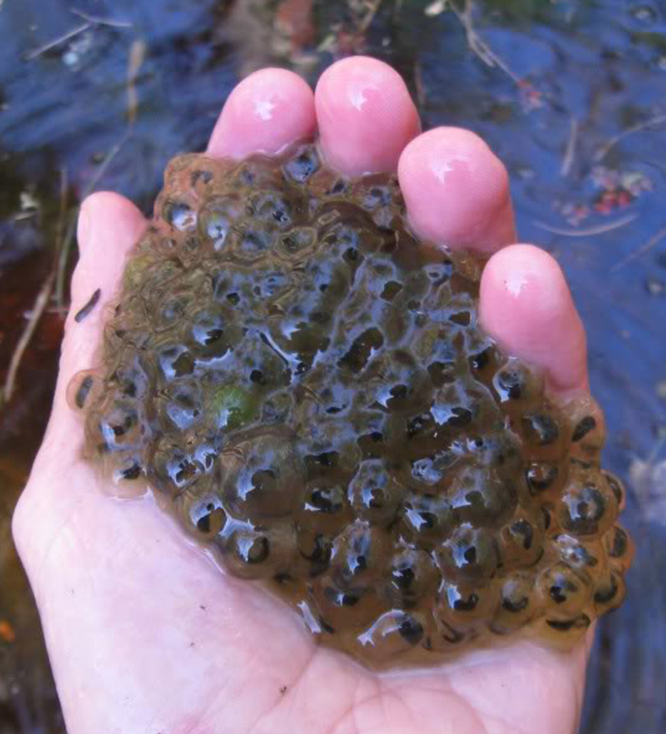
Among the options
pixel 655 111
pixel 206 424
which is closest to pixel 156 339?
pixel 206 424

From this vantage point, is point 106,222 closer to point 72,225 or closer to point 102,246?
point 102,246

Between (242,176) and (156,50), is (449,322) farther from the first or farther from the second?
(156,50)

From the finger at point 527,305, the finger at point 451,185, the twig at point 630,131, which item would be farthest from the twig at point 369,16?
the finger at point 527,305

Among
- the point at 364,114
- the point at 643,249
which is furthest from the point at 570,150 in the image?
the point at 364,114

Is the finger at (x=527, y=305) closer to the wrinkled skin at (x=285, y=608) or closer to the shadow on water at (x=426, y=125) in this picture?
the wrinkled skin at (x=285, y=608)

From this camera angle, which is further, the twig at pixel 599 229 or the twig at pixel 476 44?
the twig at pixel 476 44

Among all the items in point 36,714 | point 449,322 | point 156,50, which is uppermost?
point 449,322
